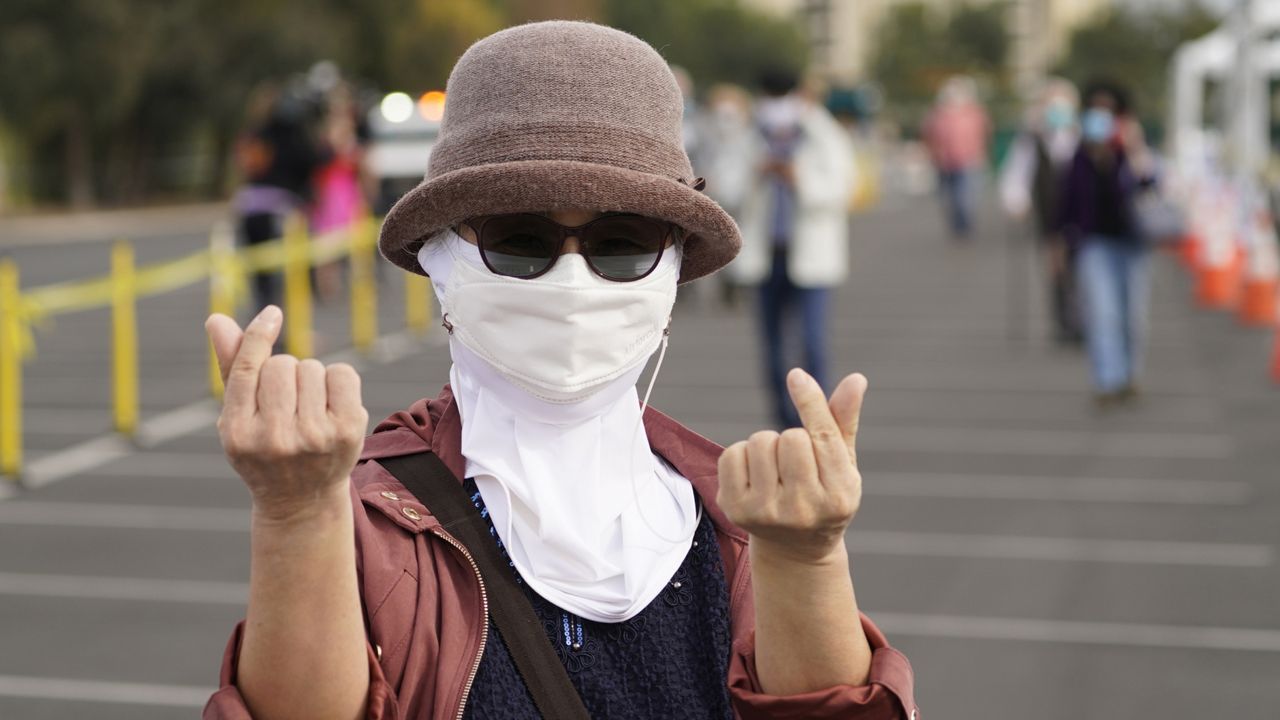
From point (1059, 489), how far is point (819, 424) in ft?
24.9

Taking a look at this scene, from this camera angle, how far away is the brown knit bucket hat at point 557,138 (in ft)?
6.86

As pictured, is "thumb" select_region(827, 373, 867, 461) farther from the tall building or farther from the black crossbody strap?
the tall building

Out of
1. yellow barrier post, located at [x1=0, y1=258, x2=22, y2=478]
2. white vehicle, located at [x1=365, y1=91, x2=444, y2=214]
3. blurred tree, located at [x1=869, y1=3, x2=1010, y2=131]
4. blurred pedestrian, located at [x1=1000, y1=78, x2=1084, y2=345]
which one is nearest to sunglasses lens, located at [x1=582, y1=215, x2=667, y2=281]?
yellow barrier post, located at [x1=0, y1=258, x2=22, y2=478]

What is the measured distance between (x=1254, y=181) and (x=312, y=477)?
18.0 metres

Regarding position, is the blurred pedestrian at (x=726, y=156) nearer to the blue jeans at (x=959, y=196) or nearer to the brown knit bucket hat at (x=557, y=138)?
the blue jeans at (x=959, y=196)

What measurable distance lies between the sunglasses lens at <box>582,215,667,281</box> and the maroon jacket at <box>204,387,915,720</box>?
0.38m

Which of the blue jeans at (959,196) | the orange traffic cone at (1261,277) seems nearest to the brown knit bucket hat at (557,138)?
the orange traffic cone at (1261,277)

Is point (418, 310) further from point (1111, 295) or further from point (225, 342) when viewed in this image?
point (225, 342)

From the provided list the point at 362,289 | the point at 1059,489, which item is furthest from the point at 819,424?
the point at 362,289

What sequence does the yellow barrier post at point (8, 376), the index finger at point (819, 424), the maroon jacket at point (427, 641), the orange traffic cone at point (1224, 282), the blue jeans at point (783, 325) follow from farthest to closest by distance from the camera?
the orange traffic cone at point (1224, 282), the blue jeans at point (783, 325), the yellow barrier post at point (8, 376), the maroon jacket at point (427, 641), the index finger at point (819, 424)

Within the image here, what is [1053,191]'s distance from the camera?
14.4 m

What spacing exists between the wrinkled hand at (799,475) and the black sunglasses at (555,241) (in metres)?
0.40

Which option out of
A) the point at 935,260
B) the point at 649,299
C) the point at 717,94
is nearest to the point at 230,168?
the point at 935,260

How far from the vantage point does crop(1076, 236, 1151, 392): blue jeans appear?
11406 millimetres
